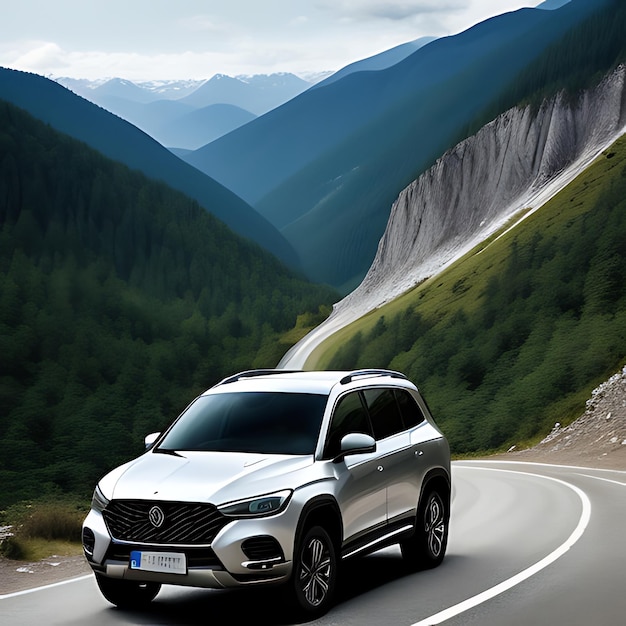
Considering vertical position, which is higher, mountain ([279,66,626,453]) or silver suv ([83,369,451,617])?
silver suv ([83,369,451,617])

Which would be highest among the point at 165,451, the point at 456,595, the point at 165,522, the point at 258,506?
the point at 165,451

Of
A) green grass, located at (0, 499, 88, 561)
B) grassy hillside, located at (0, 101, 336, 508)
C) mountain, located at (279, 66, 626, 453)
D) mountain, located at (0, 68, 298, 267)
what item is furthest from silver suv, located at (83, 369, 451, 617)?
mountain, located at (0, 68, 298, 267)

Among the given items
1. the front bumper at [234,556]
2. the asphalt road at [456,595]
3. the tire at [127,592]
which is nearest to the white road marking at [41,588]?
the asphalt road at [456,595]

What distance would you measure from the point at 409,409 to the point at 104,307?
4097 inches

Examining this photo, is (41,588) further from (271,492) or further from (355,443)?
(355,443)

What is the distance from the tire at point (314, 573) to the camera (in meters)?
7.99

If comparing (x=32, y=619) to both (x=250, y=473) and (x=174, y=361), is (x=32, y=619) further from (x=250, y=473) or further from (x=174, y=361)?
(x=174, y=361)

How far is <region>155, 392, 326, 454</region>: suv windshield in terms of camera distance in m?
8.79

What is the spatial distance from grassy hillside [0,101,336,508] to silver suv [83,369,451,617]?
50.6 m

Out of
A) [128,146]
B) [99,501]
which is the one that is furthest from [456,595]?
[128,146]

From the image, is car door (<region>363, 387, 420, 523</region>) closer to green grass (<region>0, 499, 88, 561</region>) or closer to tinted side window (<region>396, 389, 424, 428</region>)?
tinted side window (<region>396, 389, 424, 428</region>)

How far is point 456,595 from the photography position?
30.2ft

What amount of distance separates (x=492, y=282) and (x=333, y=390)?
68571 millimetres

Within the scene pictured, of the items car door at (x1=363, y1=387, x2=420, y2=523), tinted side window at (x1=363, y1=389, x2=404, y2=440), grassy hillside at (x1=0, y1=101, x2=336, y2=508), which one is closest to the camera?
car door at (x1=363, y1=387, x2=420, y2=523)
